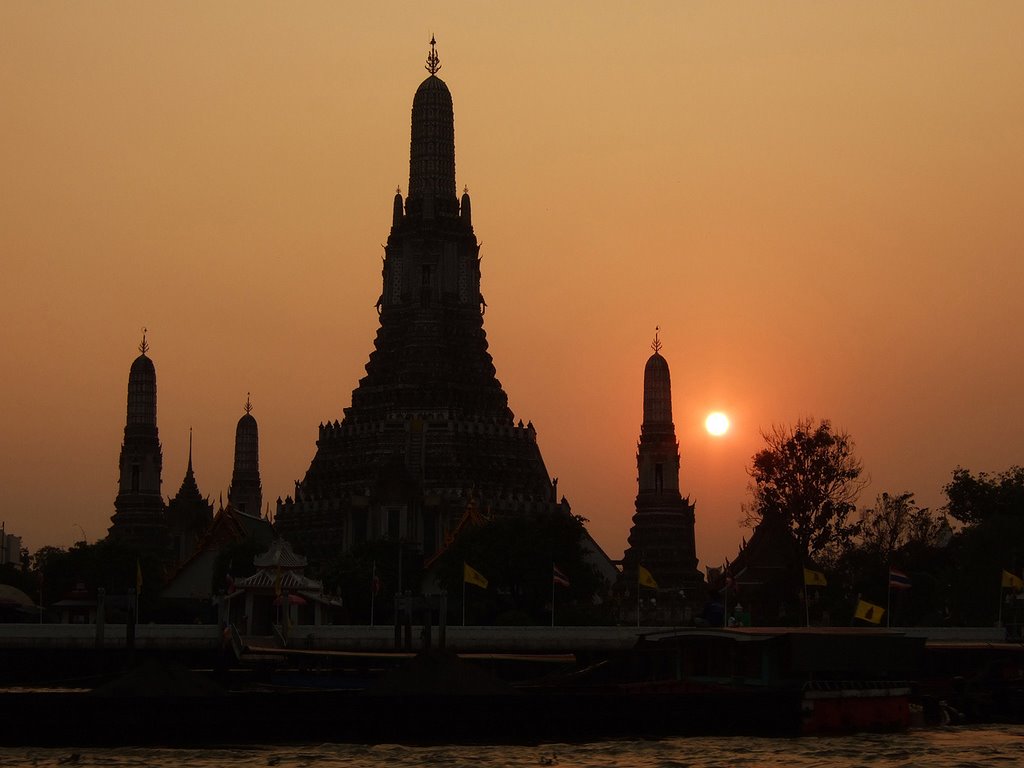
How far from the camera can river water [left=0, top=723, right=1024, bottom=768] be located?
3972 centimetres

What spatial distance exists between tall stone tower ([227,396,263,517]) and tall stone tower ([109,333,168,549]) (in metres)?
13.7

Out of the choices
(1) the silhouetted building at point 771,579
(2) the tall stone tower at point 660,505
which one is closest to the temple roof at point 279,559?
(1) the silhouetted building at point 771,579

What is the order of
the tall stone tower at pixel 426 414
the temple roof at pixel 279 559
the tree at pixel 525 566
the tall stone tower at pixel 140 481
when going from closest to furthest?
the temple roof at pixel 279 559
the tree at pixel 525 566
the tall stone tower at pixel 426 414
the tall stone tower at pixel 140 481

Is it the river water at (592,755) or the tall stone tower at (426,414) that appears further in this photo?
the tall stone tower at (426,414)

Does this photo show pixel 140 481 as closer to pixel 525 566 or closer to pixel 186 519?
pixel 186 519

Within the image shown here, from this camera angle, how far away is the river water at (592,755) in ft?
130

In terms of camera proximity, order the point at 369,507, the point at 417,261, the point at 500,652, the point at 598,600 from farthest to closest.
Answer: the point at 417,261
the point at 369,507
the point at 598,600
the point at 500,652

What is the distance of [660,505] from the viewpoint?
113m

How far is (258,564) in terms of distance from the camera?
81.3m

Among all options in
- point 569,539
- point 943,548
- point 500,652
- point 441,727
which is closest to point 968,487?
point 943,548

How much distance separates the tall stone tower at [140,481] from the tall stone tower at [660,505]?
29.0 metres

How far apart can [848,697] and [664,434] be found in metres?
68.8

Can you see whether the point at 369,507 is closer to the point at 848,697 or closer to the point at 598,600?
the point at 598,600

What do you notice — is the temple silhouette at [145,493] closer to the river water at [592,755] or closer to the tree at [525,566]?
the tree at [525,566]
